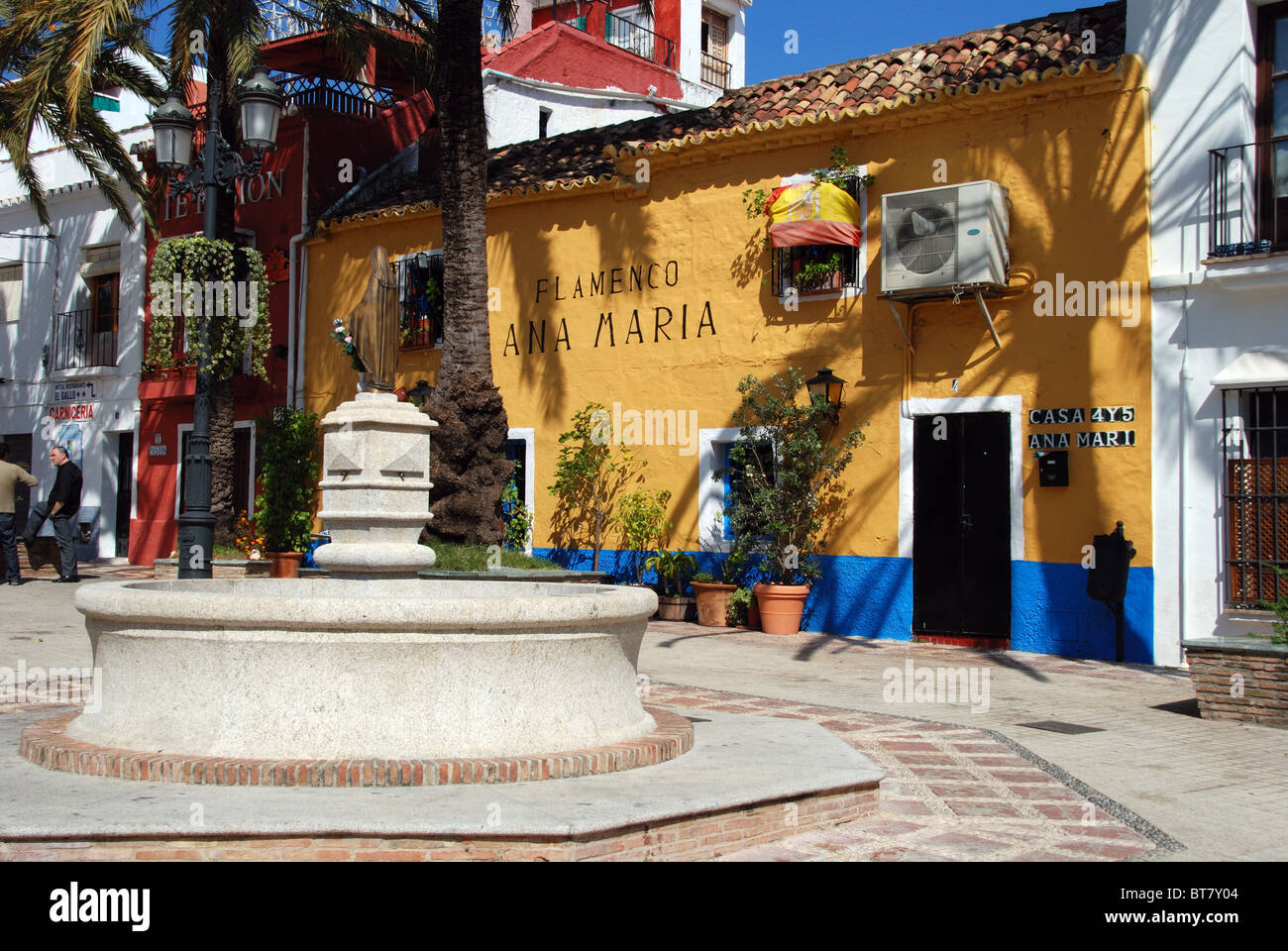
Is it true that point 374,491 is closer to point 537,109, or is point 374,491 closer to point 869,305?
point 869,305

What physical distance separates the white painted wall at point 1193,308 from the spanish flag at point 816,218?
3.11m

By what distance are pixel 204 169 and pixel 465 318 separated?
323 centimetres

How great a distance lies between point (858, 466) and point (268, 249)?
1107cm

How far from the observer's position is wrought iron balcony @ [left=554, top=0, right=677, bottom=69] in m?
28.5

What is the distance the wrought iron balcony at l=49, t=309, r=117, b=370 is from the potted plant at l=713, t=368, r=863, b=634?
13.8m

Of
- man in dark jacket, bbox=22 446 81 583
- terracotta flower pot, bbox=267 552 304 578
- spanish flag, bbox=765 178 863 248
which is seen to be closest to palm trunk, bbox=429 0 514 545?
spanish flag, bbox=765 178 863 248

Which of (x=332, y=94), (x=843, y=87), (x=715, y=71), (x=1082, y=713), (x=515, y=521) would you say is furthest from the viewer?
(x=715, y=71)

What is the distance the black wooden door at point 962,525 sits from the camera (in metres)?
12.6

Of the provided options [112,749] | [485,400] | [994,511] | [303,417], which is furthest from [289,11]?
[112,749]

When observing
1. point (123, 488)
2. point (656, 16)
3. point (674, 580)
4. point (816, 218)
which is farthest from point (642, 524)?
point (656, 16)

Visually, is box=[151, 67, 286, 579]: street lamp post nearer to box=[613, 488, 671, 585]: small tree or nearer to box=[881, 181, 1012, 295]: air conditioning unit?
box=[613, 488, 671, 585]: small tree

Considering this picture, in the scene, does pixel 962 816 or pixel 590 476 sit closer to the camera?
pixel 962 816

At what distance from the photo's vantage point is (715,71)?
29984 mm

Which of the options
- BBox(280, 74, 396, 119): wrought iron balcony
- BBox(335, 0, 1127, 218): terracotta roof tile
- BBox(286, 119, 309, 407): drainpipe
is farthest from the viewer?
BBox(280, 74, 396, 119): wrought iron balcony
